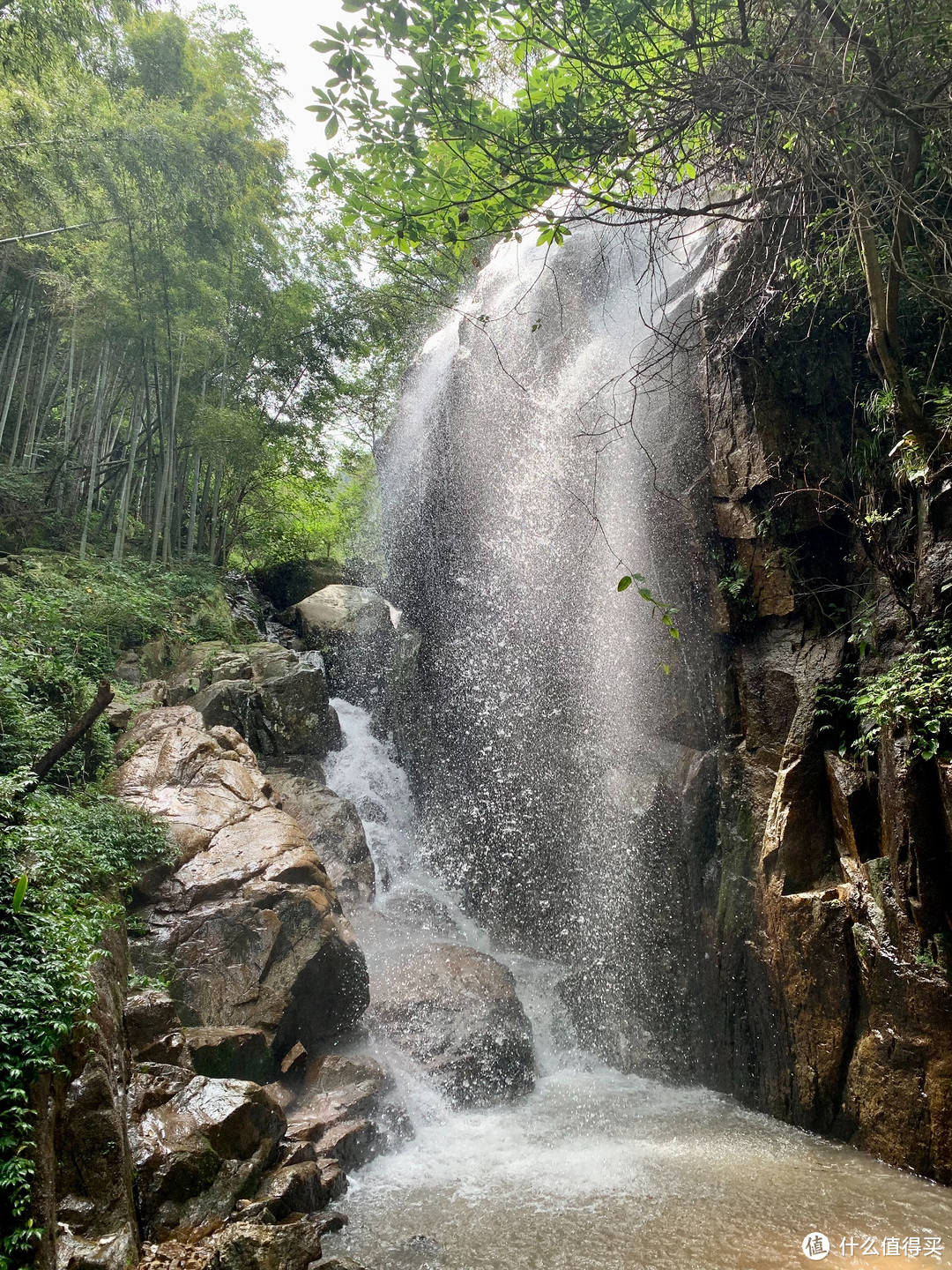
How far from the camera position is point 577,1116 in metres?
5.91

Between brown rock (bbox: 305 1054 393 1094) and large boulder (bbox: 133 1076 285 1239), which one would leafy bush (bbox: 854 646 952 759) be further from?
large boulder (bbox: 133 1076 285 1239)

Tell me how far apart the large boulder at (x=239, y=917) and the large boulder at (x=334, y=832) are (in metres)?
1.08

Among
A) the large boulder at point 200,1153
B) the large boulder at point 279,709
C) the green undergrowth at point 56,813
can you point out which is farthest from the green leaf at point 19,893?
the large boulder at point 279,709

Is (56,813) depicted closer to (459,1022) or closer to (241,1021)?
(241,1021)

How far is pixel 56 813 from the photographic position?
17.6 ft

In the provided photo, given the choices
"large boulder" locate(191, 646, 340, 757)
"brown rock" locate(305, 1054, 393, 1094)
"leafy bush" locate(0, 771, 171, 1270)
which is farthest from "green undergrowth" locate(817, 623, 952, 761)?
"large boulder" locate(191, 646, 340, 757)

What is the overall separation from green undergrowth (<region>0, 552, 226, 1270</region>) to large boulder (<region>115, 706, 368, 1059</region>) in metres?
0.41

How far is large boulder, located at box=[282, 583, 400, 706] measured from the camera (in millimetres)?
12781

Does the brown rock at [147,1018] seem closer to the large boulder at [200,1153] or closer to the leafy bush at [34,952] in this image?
the large boulder at [200,1153]

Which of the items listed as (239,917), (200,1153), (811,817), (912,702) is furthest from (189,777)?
(912,702)

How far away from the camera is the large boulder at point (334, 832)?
27.3ft

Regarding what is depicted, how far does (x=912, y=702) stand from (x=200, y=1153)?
5461 mm

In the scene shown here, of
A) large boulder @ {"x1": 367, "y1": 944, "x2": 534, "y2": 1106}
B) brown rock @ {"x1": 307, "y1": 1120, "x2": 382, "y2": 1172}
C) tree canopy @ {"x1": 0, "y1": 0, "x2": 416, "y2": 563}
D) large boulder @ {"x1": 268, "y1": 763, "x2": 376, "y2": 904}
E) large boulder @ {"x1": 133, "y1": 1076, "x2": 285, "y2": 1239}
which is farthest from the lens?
tree canopy @ {"x1": 0, "y1": 0, "x2": 416, "y2": 563}

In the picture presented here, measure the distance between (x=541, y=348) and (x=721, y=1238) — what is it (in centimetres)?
1187
